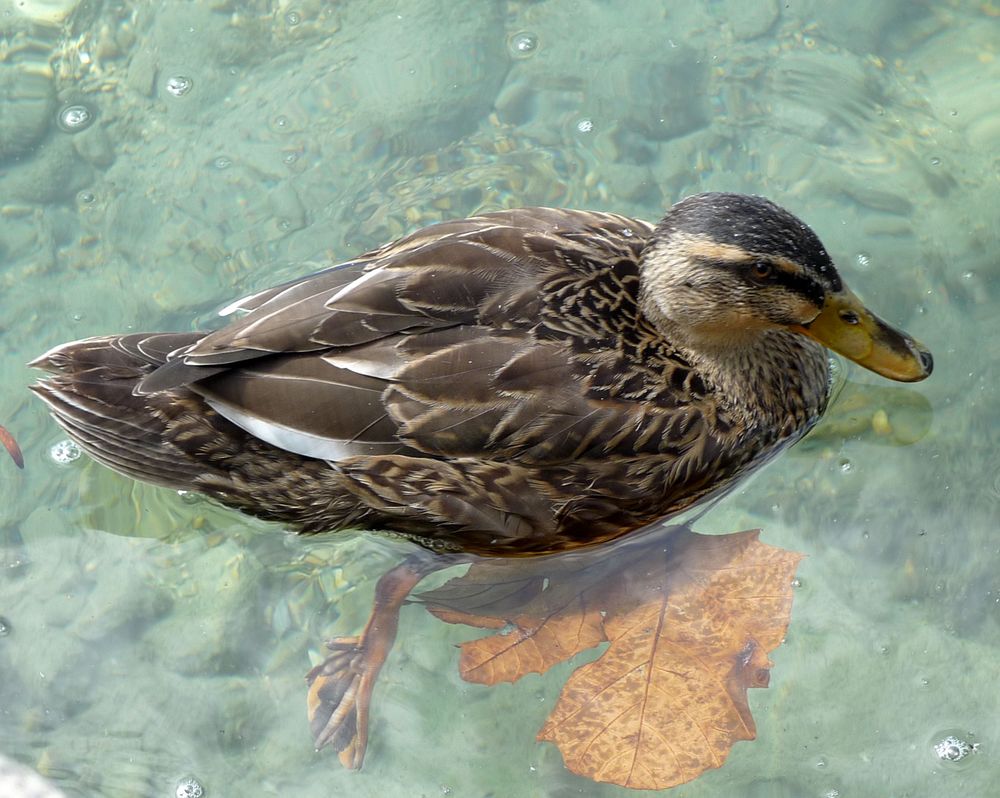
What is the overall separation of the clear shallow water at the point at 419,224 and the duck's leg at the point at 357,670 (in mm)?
55

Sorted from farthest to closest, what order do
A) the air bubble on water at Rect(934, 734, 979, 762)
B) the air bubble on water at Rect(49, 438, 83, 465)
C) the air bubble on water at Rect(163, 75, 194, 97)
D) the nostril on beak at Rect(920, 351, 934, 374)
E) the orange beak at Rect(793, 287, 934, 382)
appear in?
the air bubble on water at Rect(163, 75, 194, 97)
the air bubble on water at Rect(49, 438, 83, 465)
the nostril on beak at Rect(920, 351, 934, 374)
the orange beak at Rect(793, 287, 934, 382)
the air bubble on water at Rect(934, 734, 979, 762)

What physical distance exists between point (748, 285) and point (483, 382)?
98 centimetres

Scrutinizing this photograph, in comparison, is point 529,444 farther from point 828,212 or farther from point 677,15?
point 677,15

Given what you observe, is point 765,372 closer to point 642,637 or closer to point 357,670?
point 642,637

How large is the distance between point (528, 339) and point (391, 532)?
945 millimetres

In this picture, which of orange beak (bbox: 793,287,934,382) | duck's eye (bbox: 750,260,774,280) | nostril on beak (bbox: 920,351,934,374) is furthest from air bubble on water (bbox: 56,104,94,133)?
nostril on beak (bbox: 920,351,934,374)

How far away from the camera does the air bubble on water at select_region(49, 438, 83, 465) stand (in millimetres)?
4824

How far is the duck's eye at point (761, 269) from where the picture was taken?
3.98 meters

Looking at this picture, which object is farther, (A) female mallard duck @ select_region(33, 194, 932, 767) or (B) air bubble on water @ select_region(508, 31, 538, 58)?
(B) air bubble on water @ select_region(508, 31, 538, 58)

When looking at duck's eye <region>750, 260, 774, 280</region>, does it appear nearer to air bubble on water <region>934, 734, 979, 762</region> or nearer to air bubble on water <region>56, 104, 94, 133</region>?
air bubble on water <region>934, 734, 979, 762</region>

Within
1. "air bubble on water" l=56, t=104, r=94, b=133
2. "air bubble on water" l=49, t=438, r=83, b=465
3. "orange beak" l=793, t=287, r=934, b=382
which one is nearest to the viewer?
"orange beak" l=793, t=287, r=934, b=382

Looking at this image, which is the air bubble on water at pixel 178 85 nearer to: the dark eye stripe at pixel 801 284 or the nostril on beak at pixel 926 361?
the dark eye stripe at pixel 801 284

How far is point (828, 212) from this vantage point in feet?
17.1

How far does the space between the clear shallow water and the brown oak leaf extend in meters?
0.10
